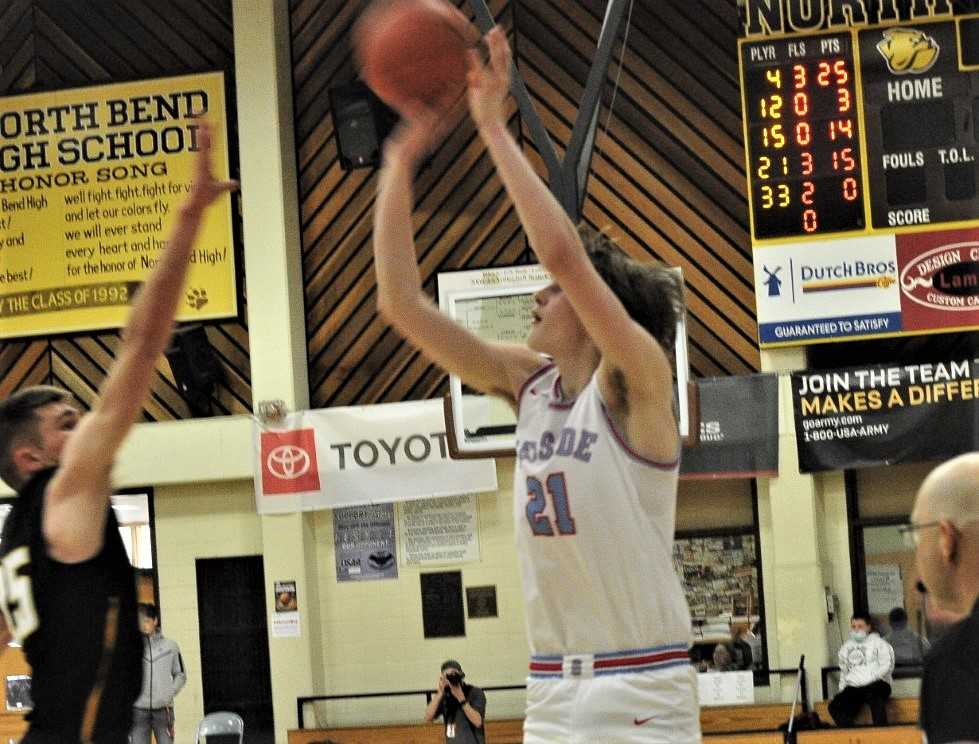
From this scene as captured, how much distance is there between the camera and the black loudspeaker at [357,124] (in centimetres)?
1460

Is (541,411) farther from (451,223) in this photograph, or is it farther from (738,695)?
(451,223)

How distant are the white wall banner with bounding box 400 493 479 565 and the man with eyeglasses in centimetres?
1232

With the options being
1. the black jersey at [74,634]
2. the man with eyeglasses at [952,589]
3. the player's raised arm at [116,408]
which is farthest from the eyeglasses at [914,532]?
the black jersey at [74,634]

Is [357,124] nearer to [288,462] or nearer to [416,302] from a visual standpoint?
[288,462]

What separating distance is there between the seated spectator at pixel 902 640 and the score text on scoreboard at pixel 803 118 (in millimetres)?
3877

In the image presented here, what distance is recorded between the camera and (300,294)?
15.8 meters

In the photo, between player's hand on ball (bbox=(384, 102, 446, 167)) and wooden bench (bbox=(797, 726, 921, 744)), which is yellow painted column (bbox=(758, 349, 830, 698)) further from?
player's hand on ball (bbox=(384, 102, 446, 167))

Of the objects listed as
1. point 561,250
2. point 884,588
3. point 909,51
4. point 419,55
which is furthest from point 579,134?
point 561,250

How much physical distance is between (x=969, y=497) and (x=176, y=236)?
192 cm

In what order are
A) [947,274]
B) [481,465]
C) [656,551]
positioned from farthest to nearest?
[481,465]
[947,274]
[656,551]

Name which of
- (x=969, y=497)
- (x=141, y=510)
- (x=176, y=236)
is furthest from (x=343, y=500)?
(x=969, y=497)

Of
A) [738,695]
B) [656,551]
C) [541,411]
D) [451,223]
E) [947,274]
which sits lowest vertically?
[738,695]

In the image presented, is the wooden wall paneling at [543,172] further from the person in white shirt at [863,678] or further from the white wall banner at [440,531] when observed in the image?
the person in white shirt at [863,678]

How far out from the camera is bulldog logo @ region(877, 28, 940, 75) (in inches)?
508
